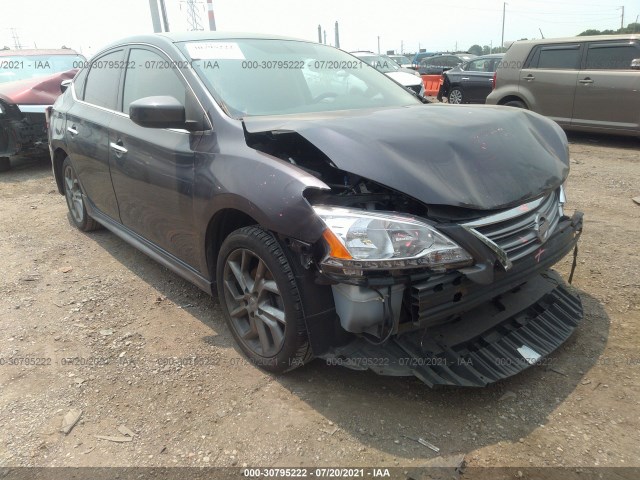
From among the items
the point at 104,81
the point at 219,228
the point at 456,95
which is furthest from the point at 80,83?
the point at 456,95

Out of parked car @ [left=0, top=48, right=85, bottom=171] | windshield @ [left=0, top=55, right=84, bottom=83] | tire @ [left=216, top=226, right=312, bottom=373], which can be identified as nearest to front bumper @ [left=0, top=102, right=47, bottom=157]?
parked car @ [left=0, top=48, right=85, bottom=171]

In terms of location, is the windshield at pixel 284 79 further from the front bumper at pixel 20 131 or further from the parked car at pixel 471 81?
the parked car at pixel 471 81

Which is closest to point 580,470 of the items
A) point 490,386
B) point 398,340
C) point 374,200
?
A: point 490,386

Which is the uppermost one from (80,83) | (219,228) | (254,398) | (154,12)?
(154,12)

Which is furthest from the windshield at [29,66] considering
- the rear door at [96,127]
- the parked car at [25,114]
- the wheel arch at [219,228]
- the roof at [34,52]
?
the wheel arch at [219,228]

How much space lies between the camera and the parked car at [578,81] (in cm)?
775

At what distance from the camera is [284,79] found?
3.15m

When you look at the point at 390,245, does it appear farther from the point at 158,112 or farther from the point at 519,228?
the point at 158,112

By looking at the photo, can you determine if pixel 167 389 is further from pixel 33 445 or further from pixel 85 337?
pixel 85 337

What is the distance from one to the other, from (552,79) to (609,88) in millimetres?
992

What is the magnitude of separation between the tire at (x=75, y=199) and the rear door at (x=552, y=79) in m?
7.62

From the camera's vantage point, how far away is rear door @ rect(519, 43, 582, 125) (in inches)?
331

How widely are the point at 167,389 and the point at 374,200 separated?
145 centimetres

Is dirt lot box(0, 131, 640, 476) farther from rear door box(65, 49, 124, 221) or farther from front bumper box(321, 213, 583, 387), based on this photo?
rear door box(65, 49, 124, 221)
